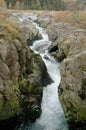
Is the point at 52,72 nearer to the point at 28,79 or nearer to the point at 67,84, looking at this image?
the point at 28,79

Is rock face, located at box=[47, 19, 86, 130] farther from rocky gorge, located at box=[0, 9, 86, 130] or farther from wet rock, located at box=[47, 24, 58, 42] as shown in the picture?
wet rock, located at box=[47, 24, 58, 42]

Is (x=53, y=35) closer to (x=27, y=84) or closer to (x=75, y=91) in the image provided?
(x=27, y=84)

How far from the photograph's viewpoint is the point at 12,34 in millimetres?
30625

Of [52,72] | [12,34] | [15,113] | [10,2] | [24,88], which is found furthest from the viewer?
[10,2]

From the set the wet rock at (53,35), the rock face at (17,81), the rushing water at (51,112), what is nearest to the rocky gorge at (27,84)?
the rock face at (17,81)

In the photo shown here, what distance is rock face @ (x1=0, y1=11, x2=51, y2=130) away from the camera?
24.5 m

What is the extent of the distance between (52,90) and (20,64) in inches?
216

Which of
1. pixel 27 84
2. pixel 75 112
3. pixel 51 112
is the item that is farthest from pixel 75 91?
pixel 27 84

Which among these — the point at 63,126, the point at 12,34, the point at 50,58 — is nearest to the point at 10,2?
the point at 50,58

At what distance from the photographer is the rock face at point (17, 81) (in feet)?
80.3

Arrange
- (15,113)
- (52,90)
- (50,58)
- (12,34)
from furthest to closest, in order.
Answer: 1. (50,58)
2. (52,90)
3. (12,34)
4. (15,113)

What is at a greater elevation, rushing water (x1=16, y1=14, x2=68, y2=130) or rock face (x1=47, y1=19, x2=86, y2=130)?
rock face (x1=47, y1=19, x2=86, y2=130)

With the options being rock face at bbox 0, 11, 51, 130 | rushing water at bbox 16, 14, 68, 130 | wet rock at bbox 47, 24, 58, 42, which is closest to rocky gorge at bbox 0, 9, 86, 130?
rock face at bbox 0, 11, 51, 130

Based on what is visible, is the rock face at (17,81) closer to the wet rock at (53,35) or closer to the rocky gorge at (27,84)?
the rocky gorge at (27,84)
